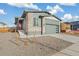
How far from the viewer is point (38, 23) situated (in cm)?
1288

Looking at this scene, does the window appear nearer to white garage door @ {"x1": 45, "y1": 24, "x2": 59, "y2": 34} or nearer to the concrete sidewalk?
white garage door @ {"x1": 45, "y1": 24, "x2": 59, "y2": 34}

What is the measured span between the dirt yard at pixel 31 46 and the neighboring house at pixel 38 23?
571 millimetres

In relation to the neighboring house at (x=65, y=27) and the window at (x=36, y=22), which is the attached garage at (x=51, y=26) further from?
the window at (x=36, y=22)

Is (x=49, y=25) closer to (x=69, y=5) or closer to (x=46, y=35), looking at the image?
(x=46, y=35)

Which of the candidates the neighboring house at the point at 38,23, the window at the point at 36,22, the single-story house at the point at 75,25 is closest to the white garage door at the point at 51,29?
the neighboring house at the point at 38,23

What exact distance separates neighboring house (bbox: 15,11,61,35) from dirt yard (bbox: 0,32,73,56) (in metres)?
0.57

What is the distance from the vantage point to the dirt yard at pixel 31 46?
9.61m

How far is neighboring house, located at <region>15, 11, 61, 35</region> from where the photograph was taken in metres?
12.1

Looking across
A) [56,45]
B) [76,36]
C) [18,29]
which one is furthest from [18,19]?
[76,36]

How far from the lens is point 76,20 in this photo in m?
11.4

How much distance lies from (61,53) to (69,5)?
3.20 m

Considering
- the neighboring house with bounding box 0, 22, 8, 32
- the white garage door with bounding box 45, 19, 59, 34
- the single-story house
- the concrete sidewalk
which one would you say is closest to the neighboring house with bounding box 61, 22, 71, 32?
the single-story house

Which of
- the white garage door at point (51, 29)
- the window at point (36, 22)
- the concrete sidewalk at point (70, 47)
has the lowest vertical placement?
the concrete sidewalk at point (70, 47)

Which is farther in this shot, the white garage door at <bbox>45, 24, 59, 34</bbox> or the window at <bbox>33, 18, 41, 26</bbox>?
the window at <bbox>33, 18, 41, 26</bbox>
